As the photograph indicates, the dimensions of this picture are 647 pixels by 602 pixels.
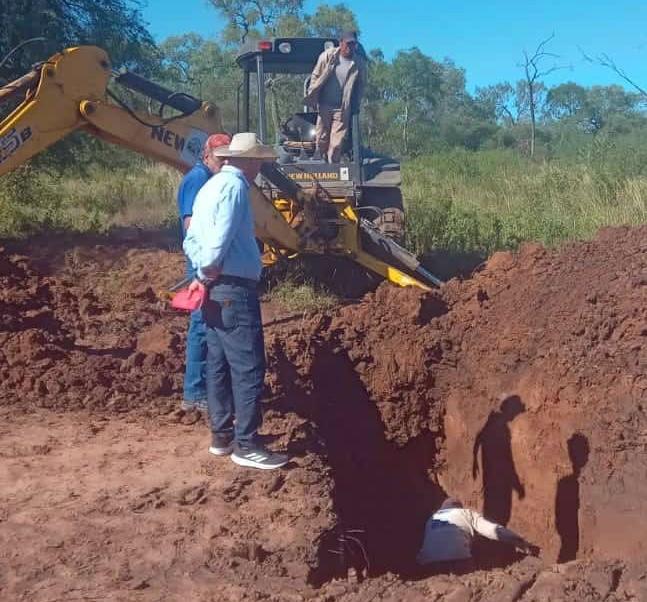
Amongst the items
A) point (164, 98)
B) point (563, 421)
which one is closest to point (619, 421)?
point (563, 421)

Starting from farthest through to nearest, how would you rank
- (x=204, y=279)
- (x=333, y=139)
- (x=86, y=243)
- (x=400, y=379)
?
(x=86, y=243)
(x=333, y=139)
(x=400, y=379)
(x=204, y=279)

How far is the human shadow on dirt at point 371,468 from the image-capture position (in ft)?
21.0

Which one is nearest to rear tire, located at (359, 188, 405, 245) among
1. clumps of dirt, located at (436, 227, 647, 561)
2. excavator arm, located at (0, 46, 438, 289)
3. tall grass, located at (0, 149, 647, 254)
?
excavator arm, located at (0, 46, 438, 289)

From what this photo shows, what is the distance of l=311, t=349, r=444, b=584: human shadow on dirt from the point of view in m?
6.39

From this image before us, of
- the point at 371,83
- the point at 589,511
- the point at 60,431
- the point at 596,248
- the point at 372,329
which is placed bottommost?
the point at 589,511

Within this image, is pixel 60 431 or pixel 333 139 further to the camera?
pixel 333 139

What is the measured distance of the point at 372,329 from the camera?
7938 mm

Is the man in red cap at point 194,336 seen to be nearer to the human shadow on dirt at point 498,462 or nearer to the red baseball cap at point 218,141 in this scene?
the red baseball cap at point 218,141

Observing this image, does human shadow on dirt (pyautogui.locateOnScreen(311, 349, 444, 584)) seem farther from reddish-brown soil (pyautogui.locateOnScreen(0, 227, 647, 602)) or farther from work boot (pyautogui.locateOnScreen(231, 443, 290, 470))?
work boot (pyautogui.locateOnScreen(231, 443, 290, 470))

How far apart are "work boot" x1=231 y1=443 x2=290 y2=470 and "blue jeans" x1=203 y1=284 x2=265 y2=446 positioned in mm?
43

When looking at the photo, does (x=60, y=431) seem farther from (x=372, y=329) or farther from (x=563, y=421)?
(x=563, y=421)

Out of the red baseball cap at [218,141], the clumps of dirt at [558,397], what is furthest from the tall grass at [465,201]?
the red baseball cap at [218,141]

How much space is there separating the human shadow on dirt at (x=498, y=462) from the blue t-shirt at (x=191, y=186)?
2.83m

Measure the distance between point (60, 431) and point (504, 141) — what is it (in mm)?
30129
